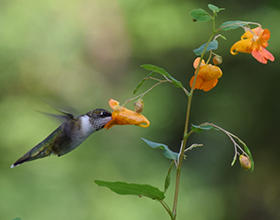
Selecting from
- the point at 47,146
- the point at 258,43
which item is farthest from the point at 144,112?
the point at 258,43

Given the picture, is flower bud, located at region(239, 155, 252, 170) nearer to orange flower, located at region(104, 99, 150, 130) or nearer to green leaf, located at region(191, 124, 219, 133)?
green leaf, located at region(191, 124, 219, 133)

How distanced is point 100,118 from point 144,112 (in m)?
2.94

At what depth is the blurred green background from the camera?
14.1ft

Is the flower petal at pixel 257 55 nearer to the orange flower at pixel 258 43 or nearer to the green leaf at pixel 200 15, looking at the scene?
the orange flower at pixel 258 43

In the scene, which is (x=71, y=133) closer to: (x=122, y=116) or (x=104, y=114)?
(x=104, y=114)

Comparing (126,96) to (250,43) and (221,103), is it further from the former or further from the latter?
A: (250,43)

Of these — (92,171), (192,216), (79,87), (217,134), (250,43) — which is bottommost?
(192,216)

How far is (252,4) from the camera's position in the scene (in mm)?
4426

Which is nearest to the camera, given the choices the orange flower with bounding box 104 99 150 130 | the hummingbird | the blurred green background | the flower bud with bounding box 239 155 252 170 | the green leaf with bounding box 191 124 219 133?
the green leaf with bounding box 191 124 219 133

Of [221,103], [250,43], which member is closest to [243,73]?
[221,103]

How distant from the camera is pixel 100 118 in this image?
5.10ft

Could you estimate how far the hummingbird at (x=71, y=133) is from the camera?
1570mm

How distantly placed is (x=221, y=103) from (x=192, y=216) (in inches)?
63.6

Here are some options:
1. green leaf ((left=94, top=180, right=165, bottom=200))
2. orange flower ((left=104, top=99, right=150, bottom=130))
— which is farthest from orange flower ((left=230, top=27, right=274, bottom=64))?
green leaf ((left=94, top=180, right=165, bottom=200))
